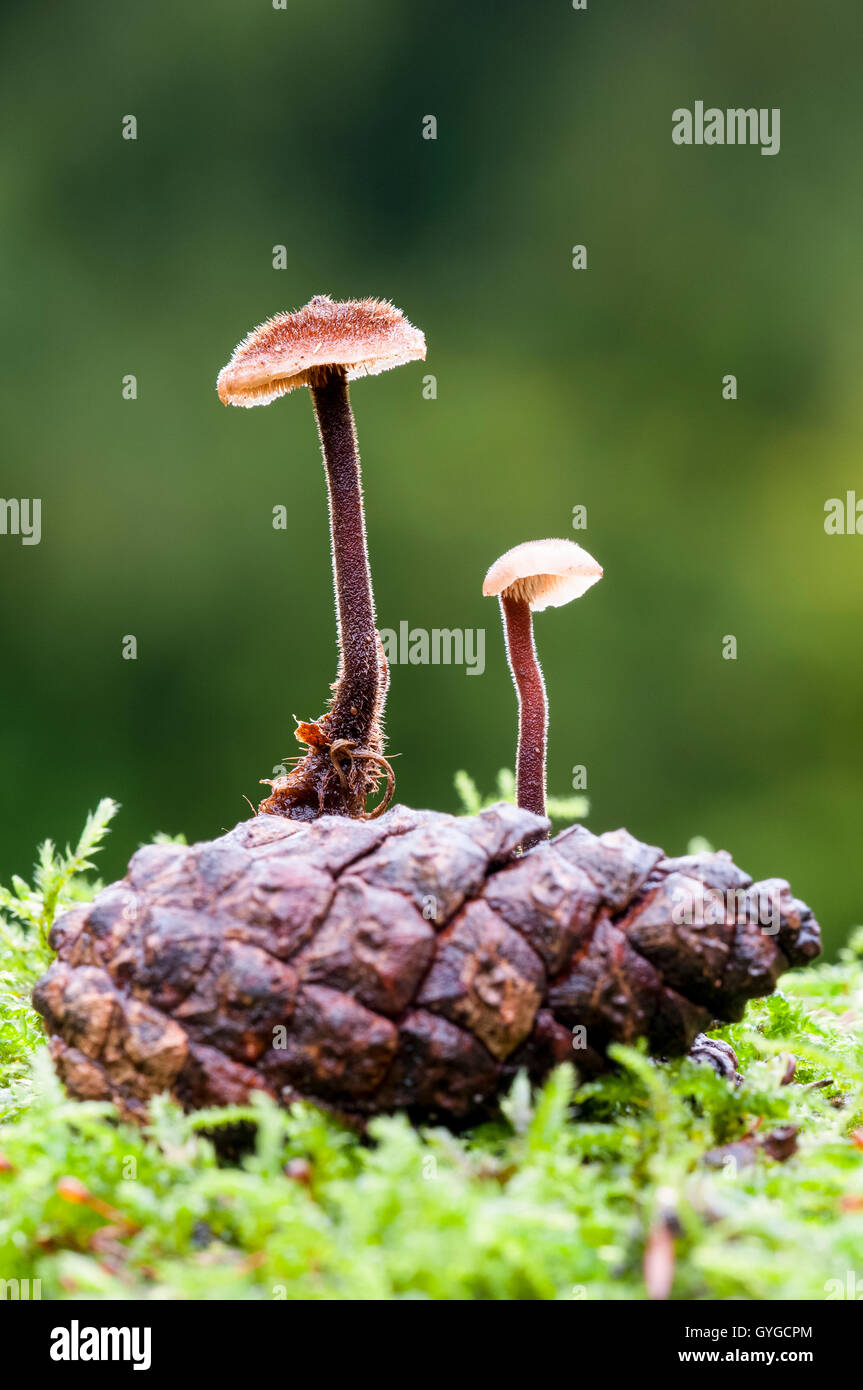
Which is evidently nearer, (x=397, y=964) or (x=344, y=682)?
(x=397, y=964)

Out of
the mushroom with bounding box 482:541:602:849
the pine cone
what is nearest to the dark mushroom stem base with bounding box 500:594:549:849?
the mushroom with bounding box 482:541:602:849

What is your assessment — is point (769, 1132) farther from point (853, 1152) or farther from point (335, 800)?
point (335, 800)

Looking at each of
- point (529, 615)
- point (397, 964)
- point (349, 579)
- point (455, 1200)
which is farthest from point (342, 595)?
point (455, 1200)

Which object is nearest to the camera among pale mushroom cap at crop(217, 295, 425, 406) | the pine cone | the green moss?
the green moss

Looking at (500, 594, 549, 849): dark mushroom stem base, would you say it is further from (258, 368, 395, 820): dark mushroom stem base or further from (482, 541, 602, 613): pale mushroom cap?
(258, 368, 395, 820): dark mushroom stem base

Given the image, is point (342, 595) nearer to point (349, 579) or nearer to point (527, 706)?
point (349, 579)
